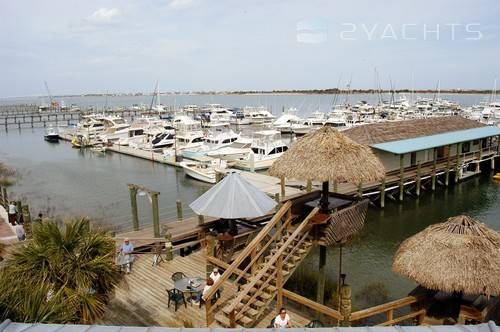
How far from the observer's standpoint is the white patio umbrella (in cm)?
1293

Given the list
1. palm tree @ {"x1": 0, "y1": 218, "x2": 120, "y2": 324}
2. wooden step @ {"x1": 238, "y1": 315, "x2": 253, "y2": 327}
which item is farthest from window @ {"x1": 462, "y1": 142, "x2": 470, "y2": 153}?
palm tree @ {"x1": 0, "y1": 218, "x2": 120, "y2": 324}

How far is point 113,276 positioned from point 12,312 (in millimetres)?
2655

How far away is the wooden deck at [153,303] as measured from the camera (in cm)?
1109

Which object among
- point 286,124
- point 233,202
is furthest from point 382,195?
point 286,124

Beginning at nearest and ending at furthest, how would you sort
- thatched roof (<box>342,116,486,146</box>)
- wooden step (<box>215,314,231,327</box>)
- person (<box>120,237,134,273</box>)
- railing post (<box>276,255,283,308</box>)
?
wooden step (<box>215,314,231,327</box>), railing post (<box>276,255,283,308</box>), person (<box>120,237,134,273</box>), thatched roof (<box>342,116,486,146</box>)

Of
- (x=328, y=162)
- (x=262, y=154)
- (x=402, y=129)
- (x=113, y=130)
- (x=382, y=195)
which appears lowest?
(x=382, y=195)

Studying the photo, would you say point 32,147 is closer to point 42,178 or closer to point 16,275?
point 42,178

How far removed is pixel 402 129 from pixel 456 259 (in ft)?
84.6

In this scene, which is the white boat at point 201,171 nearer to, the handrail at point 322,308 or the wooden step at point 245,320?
the handrail at point 322,308

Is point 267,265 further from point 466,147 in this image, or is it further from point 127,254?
point 466,147

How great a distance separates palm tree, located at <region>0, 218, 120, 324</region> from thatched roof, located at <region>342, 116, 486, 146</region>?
24.9 meters

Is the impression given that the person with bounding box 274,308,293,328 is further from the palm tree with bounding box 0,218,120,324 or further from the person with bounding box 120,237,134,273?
the person with bounding box 120,237,134,273

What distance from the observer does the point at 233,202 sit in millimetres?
13156

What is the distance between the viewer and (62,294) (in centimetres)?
761
